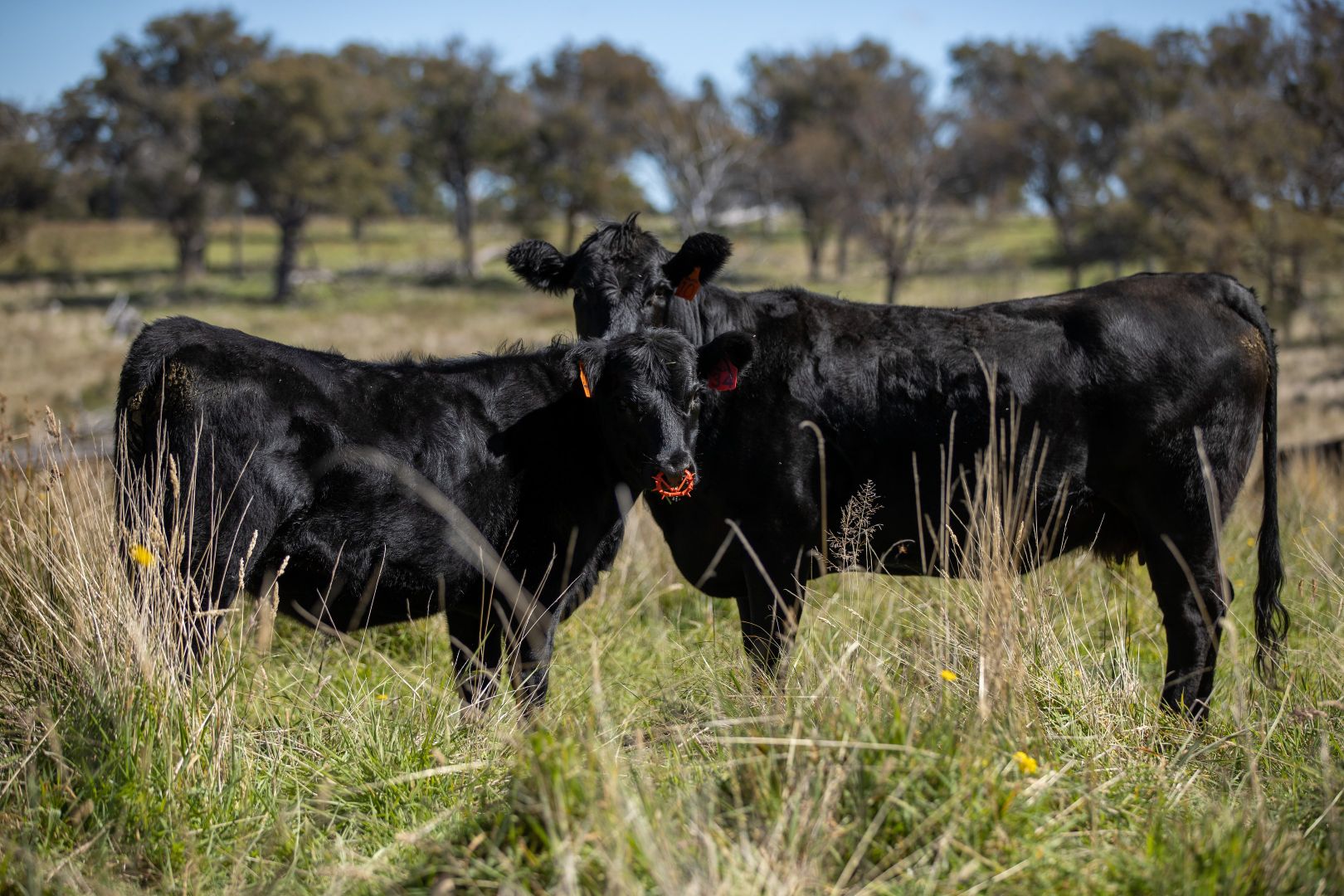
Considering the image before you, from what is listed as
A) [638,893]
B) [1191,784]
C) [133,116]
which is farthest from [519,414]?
[133,116]

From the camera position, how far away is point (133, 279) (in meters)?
52.2

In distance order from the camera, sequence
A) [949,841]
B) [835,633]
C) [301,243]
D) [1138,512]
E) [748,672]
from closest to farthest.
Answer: [949,841] < [748,672] < [835,633] < [1138,512] < [301,243]

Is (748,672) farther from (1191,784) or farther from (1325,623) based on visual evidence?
(1325,623)

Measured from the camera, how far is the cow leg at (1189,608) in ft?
15.7

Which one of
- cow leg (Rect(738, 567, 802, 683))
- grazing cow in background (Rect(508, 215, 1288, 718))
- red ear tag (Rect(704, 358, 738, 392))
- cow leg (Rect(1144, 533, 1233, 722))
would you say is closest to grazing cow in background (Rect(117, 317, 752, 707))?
red ear tag (Rect(704, 358, 738, 392))

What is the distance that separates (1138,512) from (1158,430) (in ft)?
1.29

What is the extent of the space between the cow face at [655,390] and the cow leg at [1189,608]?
2.17 m

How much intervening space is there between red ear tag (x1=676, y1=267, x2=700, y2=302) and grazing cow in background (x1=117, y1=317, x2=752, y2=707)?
739mm

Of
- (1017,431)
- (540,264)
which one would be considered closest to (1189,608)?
(1017,431)

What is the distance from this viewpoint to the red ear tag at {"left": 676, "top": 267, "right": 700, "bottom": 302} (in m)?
5.38

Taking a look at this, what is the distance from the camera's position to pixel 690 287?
5391 millimetres

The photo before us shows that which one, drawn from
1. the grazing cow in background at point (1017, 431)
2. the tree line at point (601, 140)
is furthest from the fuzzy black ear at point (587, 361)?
the tree line at point (601, 140)

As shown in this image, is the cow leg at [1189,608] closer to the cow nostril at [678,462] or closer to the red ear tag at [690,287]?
the cow nostril at [678,462]

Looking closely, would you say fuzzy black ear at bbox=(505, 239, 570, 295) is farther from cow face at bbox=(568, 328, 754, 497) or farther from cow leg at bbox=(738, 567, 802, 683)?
cow leg at bbox=(738, 567, 802, 683)
